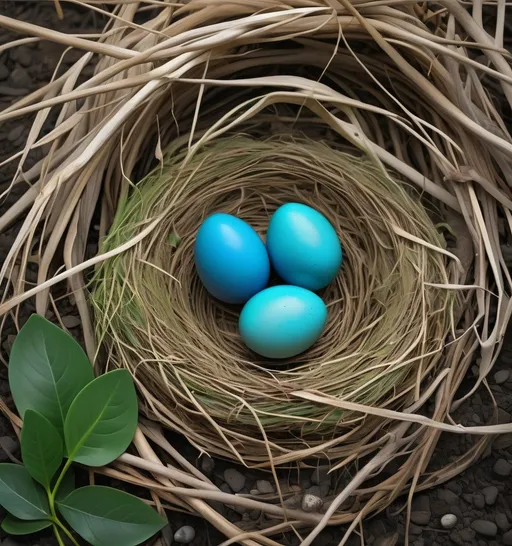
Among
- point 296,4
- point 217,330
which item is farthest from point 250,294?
point 296,4

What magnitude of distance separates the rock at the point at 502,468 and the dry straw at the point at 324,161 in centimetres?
5

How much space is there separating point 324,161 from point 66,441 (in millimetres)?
616

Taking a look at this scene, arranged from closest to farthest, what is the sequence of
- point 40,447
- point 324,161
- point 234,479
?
point 40,447, point 234,479, point 324,161

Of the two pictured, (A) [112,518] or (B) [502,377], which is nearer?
(A) [112,518]

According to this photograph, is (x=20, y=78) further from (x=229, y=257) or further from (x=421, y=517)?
(x=421, y=517)

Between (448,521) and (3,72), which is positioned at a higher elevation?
(3,72)

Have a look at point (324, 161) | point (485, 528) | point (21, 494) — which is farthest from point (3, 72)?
point (485, 528)

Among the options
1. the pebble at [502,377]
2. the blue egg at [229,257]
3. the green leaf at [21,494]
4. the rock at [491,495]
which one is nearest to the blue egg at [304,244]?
the blue egg at [229,257]

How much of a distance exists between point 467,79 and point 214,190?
1.50ft

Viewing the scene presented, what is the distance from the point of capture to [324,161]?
3.90ft

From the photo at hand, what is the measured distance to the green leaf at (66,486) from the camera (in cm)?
103

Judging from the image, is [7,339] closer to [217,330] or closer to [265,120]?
[217,330]

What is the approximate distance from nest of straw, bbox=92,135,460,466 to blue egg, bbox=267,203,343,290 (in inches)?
2.8

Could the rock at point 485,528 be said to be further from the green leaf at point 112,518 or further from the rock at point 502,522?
the green leaf at point 112,518
